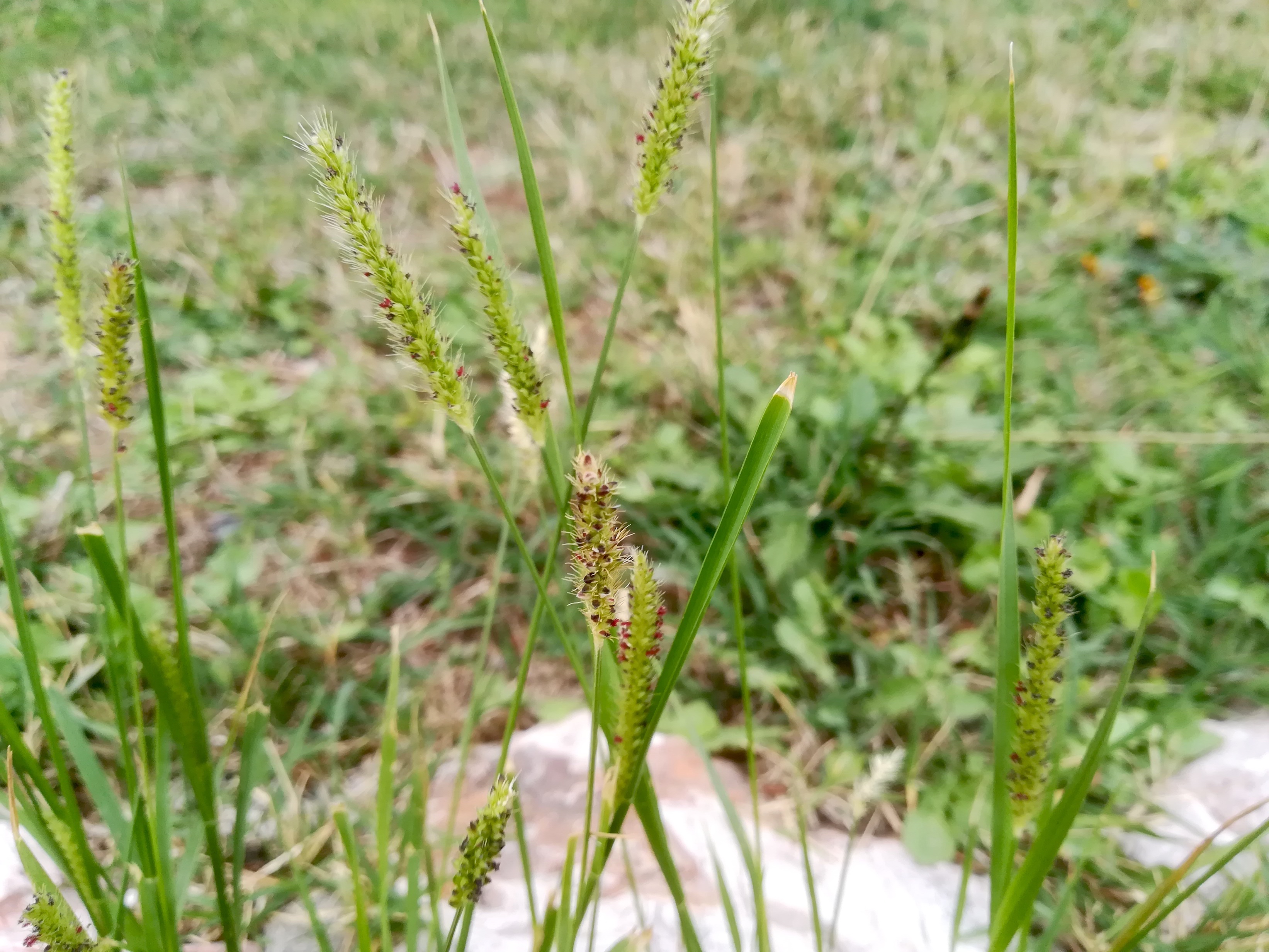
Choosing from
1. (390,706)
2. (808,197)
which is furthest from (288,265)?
(390,706)

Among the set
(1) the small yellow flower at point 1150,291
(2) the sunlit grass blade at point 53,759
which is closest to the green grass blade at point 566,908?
(2) the sunlit grass blade at point 53,759

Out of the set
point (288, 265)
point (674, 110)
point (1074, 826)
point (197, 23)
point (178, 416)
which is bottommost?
point (1074, 826)

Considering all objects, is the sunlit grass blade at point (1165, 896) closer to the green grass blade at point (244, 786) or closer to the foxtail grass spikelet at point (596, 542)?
the foxtail grass spikelet at point (596, 542)

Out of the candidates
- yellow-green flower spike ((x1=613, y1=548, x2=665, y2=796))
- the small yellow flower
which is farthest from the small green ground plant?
the small yellow flower

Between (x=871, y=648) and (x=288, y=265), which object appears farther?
(x=288, y=265)

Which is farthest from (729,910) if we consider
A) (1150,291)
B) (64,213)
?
(1150,291)

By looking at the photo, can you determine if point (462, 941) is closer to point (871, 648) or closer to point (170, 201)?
point (871, 648)

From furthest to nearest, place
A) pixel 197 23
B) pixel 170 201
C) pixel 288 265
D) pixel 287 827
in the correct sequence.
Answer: pixel 197 23, pixel 170 201, pixel 288 265, pixel 287 827
